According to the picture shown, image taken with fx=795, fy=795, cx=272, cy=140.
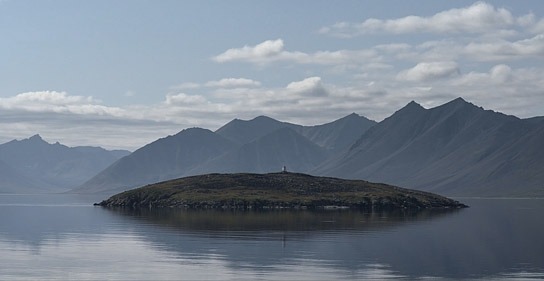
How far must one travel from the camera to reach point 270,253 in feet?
278

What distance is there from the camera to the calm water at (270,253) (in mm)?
68812

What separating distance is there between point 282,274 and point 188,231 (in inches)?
2158

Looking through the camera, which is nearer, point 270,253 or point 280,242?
point 270,253

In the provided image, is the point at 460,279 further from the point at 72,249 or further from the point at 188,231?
the point at 188,231

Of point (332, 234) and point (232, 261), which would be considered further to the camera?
point (332, 234)

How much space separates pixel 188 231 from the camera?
12050 cm

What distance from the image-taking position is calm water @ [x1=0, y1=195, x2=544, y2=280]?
2709 inches

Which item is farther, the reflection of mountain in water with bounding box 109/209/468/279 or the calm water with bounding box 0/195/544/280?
the reflection of mountain in water with bounding box 109/209/468/279

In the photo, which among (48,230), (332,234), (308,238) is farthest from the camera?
(48,230)

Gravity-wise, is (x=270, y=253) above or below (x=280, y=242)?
below

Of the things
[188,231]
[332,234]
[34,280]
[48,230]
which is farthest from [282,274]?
[48,230]

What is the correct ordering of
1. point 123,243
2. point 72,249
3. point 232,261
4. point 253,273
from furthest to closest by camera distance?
point 123,243 → point 72,249 → point 232,261 → point 253,273

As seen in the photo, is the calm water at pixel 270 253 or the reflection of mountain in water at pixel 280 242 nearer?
the calm water at pixel 270 253

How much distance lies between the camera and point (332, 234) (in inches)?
4500
